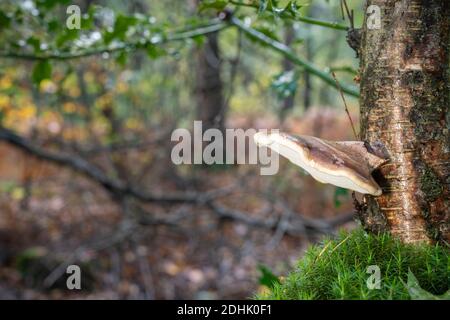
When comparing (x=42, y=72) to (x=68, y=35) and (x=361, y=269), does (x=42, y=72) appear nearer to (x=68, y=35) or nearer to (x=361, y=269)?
(x=68, y=35)

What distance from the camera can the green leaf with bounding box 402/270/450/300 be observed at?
104cm

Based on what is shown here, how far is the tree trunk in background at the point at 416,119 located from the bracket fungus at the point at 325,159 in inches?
5.7

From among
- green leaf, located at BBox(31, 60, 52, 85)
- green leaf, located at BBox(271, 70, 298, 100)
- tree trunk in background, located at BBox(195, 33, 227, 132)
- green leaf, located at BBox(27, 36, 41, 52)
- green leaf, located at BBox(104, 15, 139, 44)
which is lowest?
green leaf, located at BBox(271, 70, 298, 100)

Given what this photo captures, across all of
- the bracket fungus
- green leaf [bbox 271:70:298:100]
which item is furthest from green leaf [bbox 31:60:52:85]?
the bracket fungus

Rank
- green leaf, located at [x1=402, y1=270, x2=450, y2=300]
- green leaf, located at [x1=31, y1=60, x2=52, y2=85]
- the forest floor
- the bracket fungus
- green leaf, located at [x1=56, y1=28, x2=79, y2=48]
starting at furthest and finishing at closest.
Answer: the forest floor, green leaf, located at [x1=31, y1=60, x2=52, y2=85], green leaf, located at [x1=56, y1=28, x2=79, y2=48], the bracket fungus, green leaf, located at [x1=402, y1=270, x2=450, y2=300]

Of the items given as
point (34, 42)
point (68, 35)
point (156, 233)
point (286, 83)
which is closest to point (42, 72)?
point (34, 42)

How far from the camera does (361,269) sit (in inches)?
49.2

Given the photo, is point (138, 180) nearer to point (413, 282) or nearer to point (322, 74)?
point (322, 74)

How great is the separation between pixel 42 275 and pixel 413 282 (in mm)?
4856

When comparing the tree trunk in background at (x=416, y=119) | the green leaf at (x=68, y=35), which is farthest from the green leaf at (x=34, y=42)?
the tree trunk in background at (x=416, y=119)

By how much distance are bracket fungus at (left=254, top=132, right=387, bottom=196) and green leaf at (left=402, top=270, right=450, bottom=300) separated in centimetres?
26

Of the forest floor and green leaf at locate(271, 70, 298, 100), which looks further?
the forest floor

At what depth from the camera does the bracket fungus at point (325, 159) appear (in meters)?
1.20

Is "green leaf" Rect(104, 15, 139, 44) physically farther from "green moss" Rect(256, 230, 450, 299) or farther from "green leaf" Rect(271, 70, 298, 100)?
"green moss" Rect(256, 230, 450, 299)
